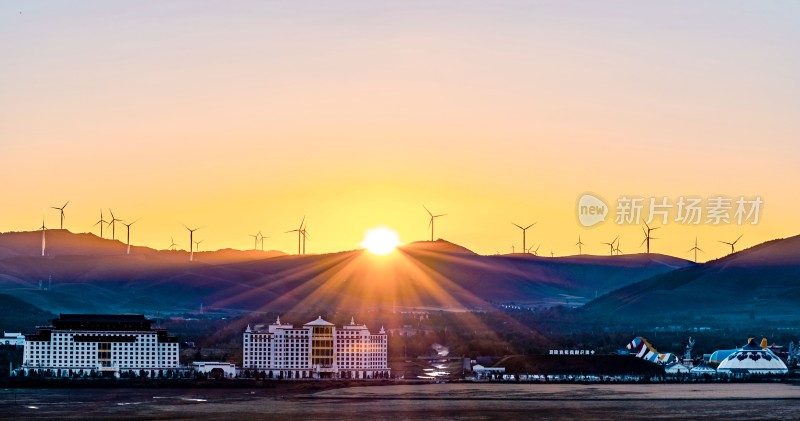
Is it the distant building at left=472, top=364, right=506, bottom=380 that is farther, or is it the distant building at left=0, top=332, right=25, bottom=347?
the distant building at left=0, top=332, right=25, bottom=347

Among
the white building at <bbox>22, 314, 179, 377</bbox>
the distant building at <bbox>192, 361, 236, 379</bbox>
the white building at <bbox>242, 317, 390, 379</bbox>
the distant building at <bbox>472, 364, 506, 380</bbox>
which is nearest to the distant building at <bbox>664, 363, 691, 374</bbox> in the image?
the distant building at <bbox>472, 364, 506, 380</bbox>

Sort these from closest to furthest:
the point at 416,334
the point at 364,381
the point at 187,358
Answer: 1. the point at 364,381
2. the point at 187,358
3. the point at 416,334

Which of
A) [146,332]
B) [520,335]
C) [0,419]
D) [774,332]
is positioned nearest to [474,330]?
[520,335]

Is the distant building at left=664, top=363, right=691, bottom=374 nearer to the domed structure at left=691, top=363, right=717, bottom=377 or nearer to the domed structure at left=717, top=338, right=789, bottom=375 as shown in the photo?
the domed structure at left=691, top=363, right=717, bottom=377

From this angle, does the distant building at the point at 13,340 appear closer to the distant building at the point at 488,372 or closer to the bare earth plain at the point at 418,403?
the distant building at the point at 488,372

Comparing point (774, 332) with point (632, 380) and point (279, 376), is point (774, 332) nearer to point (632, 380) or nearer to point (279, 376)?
point (632, 380)

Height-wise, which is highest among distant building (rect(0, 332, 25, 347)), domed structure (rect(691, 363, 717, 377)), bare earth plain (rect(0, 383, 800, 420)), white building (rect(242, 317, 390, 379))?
distant building (rect(0, 332, 25, 347))

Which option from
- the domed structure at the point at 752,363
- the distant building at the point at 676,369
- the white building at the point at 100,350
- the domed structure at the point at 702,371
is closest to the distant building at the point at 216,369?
the white building at the point at 100,350
